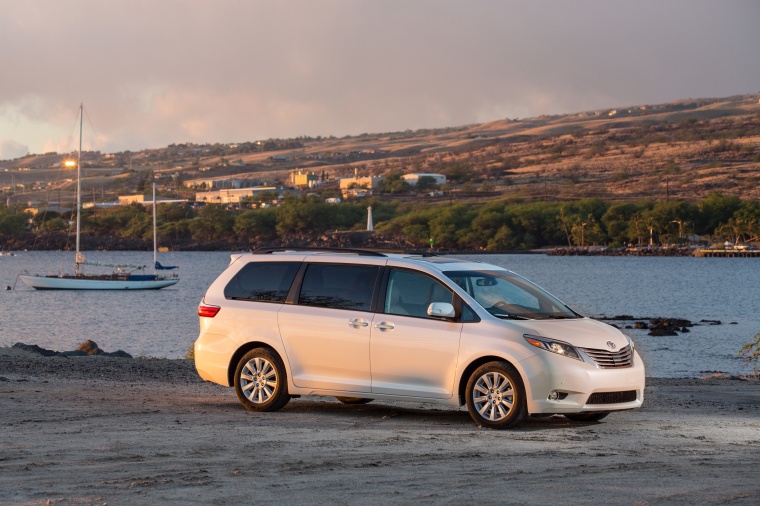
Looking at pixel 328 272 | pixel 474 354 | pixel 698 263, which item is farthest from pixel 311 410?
pixel 698 263

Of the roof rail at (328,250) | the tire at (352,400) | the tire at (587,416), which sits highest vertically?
the roof rail at (328,250)

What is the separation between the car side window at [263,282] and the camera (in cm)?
1397

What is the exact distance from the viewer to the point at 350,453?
10602 mm

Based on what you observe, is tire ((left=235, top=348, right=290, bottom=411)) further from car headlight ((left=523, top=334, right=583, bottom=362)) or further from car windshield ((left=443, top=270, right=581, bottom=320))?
car headlight ((left=523, top=334, right=583, bottom=362))

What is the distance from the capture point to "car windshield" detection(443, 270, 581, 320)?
12883 millimetres

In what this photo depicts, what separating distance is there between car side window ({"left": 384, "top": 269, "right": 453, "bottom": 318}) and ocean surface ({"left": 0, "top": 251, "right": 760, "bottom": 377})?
21750 millimetres

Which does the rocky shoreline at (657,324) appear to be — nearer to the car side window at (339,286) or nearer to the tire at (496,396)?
the car side window at (339,286)

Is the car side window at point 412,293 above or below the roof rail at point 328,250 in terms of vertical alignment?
below

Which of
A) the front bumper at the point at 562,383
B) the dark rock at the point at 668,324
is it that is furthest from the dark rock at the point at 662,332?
the front bumper at the point at 562,383

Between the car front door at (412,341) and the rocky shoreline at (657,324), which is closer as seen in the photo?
the car front door at (412,341)

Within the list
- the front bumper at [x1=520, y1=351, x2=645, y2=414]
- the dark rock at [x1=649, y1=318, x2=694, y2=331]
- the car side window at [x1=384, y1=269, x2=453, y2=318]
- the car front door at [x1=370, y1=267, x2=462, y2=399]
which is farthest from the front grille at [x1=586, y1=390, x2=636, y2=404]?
the dark rock at [x1=649, y1=318, x2=694, y2=331]

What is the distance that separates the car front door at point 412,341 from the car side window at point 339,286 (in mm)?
235

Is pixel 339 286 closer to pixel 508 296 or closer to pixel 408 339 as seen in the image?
pixel 408 339

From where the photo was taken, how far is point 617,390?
12.5 metres
